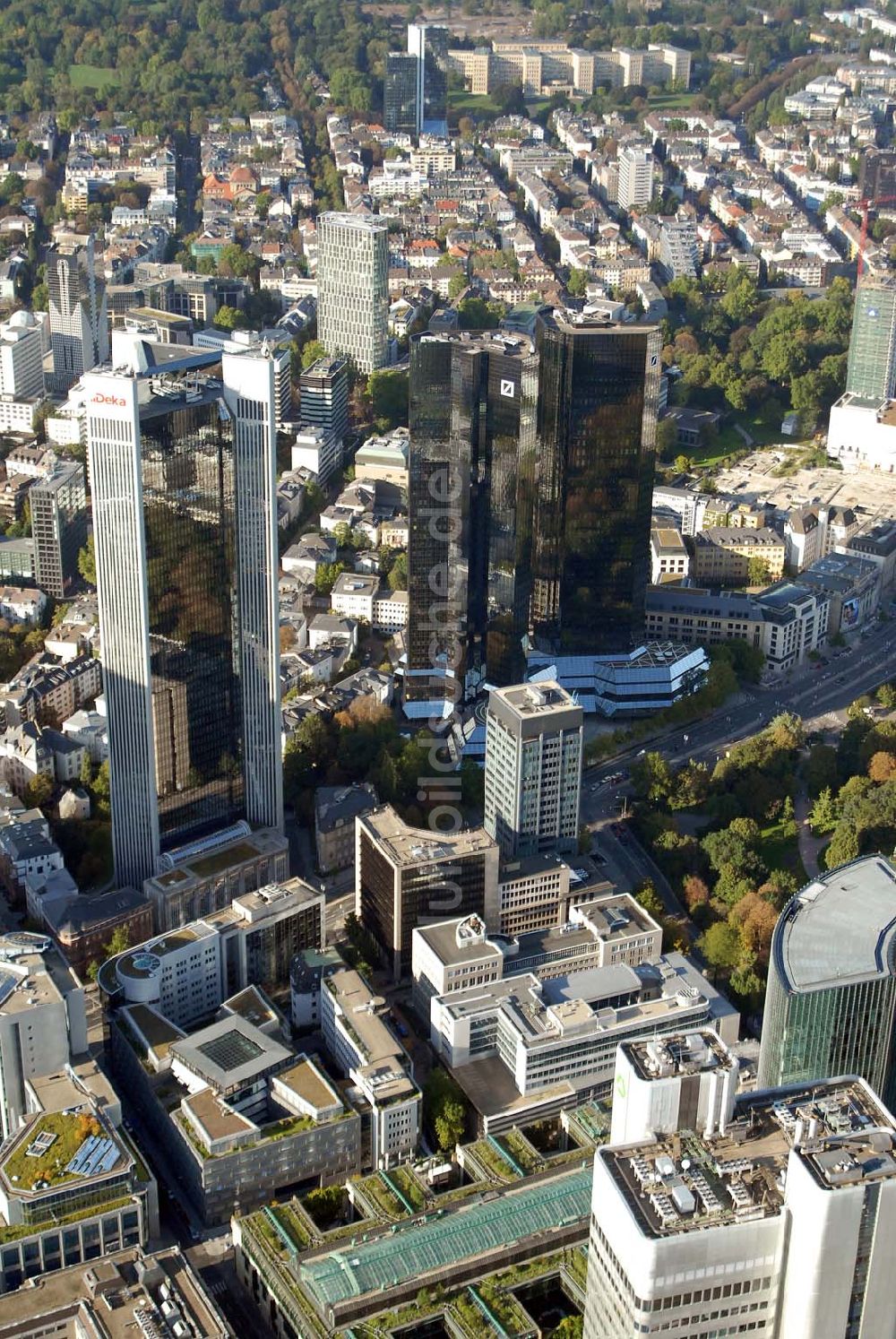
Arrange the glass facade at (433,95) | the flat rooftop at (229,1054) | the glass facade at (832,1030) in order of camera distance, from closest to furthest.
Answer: the glass facade at (832,1030), the flat rooftop at (229,1054), the glass facade at (433,95)

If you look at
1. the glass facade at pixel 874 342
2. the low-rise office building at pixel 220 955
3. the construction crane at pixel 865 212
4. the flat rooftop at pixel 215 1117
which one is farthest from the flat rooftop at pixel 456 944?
the construction crane at pixel 865 212

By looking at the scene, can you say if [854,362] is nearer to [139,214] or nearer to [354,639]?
[354,639]

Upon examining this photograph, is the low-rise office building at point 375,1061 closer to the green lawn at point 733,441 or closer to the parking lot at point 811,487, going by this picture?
the parking lot at point 811,487

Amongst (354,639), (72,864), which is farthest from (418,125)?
(72,864)

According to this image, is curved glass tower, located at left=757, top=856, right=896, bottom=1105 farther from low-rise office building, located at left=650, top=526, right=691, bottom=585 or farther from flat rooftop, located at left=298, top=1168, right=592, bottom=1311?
low-rise office building, located at left=650, top=526, right=691, bottom=585

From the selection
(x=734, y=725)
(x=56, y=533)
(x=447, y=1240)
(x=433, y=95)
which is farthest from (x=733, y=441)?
(x=447, y=1240)
